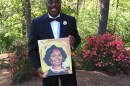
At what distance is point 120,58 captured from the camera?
865 centimetres

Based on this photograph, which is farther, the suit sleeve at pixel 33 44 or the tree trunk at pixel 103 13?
the tree trunk at pixel 103 13

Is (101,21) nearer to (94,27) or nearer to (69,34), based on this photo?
(94,27)

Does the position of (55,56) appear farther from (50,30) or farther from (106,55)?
(106,55)

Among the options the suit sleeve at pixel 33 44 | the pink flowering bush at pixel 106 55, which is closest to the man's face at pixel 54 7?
the suit sleeve at pixel 33 44

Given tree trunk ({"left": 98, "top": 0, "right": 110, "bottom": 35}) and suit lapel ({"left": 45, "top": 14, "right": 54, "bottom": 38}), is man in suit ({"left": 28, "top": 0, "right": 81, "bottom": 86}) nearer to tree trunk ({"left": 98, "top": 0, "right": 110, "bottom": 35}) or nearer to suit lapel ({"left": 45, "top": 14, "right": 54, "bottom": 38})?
suit lapel ({"left": 45, "top": 14, "right": 54, "bottom": 38})

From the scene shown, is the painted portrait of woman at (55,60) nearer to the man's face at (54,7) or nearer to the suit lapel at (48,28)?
the suit lapel at (48,28)

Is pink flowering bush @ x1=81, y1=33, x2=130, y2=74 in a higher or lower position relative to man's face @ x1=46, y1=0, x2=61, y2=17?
lower

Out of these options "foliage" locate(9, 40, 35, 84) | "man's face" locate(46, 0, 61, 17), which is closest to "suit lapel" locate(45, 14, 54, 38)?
"man's face" locate(46, 0, 61, 17)

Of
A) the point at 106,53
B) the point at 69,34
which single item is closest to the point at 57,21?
the point at 69,34

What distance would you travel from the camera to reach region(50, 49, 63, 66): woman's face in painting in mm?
3951

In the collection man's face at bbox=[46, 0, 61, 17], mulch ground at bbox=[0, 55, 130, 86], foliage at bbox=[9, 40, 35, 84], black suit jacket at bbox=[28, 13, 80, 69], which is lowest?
mulch ground at bbox=[0, 55, 130, 86]

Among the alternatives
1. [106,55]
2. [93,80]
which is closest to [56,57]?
[93,80]

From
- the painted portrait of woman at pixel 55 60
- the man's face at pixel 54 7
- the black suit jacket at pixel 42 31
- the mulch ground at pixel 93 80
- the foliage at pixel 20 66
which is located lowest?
the mulch ground at pixel 93 80

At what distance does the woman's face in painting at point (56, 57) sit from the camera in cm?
395
